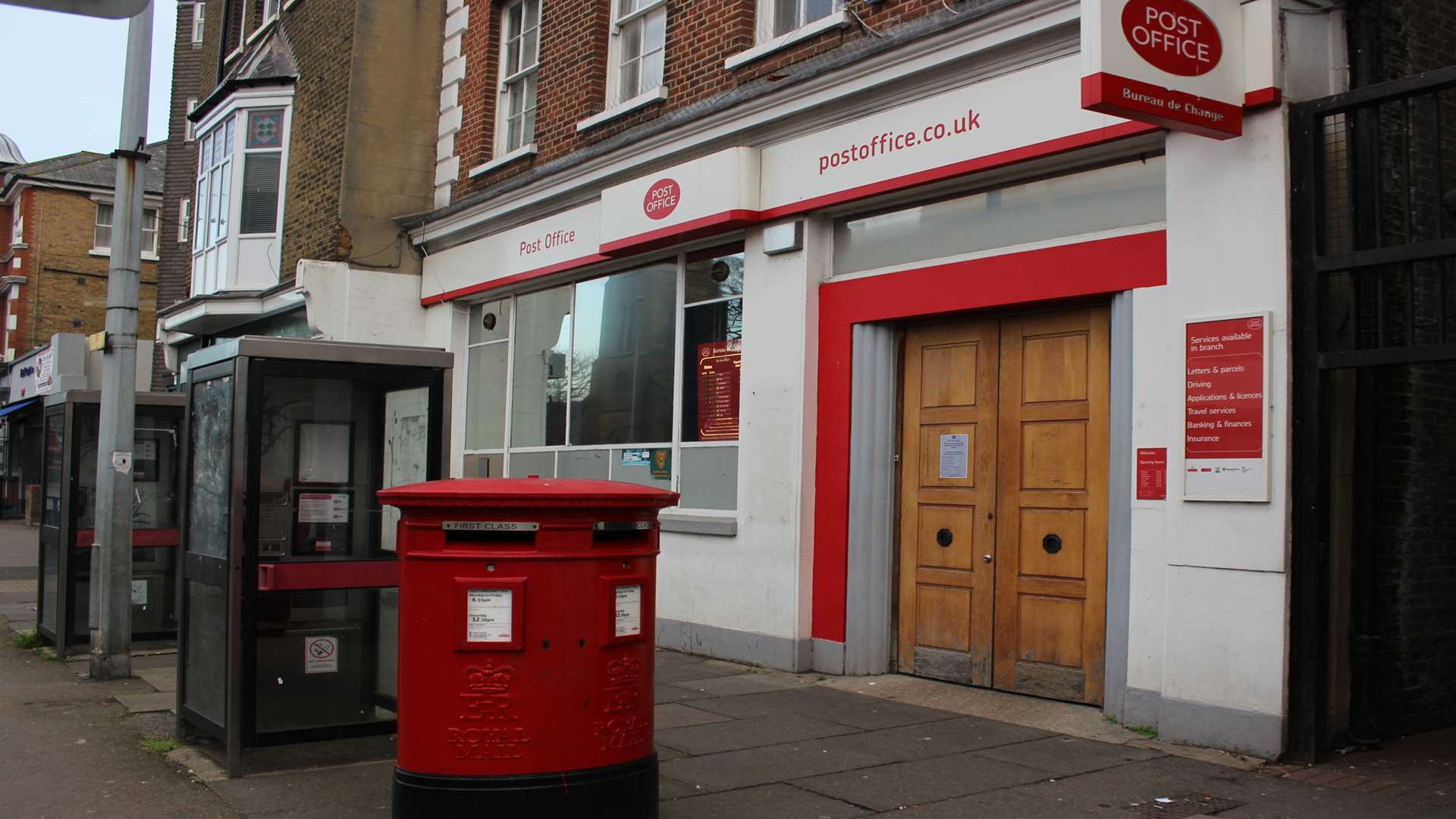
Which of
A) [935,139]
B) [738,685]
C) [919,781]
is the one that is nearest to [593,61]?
[935,139]

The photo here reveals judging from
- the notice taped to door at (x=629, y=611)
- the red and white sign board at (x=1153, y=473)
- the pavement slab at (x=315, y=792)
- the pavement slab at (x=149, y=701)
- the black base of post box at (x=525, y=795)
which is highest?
the red and white sign board at (x=1153, y=473)

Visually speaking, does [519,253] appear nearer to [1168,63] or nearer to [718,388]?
[718,388]

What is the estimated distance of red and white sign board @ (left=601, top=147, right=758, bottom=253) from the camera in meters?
10.0

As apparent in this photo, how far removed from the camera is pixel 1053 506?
7.96 metres

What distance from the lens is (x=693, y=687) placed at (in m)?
8.87

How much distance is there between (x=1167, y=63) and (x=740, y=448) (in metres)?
4.79

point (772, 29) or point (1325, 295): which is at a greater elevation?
point (772, 29)

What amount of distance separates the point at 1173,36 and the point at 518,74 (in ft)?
31.0

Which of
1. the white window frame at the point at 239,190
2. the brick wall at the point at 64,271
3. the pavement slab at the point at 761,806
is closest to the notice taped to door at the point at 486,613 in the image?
the pavement slab at the point at 761,806

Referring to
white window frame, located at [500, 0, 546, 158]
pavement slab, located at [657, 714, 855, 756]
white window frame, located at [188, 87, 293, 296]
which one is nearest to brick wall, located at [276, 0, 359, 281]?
white window frame, located at [188, 87, 293, 296]

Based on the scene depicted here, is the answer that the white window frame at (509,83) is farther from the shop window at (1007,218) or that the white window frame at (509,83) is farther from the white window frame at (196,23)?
the white window frame at (196,23)

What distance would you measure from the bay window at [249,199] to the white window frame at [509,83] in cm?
434

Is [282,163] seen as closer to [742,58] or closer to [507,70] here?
[507,70]

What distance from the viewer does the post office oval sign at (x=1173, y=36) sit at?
6.32 metres
